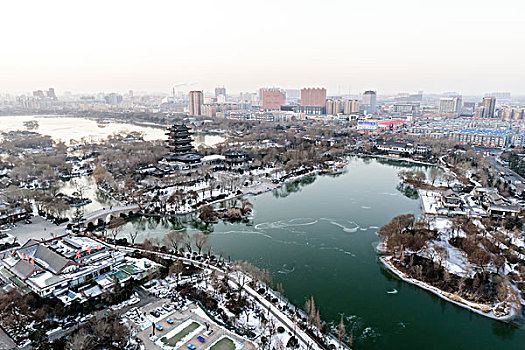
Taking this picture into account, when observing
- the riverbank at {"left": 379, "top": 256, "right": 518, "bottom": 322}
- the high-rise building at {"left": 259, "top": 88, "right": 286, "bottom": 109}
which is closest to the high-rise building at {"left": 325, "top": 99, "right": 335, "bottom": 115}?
the high-rise building at {"left": 259, "top": 88, "right": 286, "bottom": 109}

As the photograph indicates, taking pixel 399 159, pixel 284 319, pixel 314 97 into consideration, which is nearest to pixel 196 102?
pixel 314 97

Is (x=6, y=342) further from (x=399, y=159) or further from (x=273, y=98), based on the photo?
(x=273, y=98)

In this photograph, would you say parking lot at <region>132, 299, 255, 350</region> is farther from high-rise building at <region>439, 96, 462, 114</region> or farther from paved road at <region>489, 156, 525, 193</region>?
high-rise building at <region>439, 96, 462, 114</region>

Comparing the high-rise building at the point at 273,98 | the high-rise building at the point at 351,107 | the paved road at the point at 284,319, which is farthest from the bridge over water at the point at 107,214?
the high-rise building at the point at 273,98

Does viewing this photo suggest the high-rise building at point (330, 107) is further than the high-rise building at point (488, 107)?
Yes

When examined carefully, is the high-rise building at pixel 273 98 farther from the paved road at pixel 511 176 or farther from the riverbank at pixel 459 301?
the riverbank at pixel 459 301
